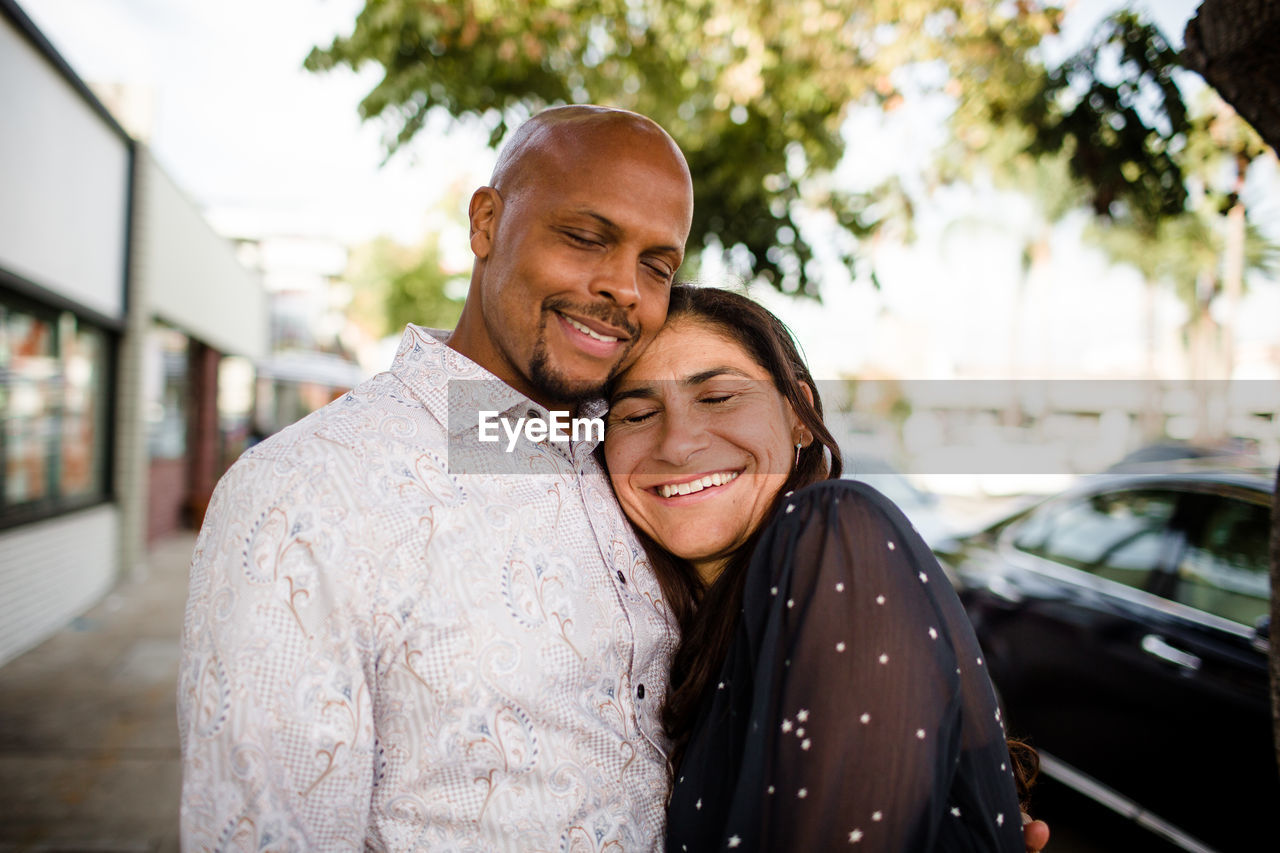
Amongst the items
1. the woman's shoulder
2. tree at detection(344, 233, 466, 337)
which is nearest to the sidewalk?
the woman's shoulder

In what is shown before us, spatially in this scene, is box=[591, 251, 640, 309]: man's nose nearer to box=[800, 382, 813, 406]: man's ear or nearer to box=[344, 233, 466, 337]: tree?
box=[800, 382, 813, 406]: man's ear

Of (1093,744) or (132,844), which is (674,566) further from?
(132,844)

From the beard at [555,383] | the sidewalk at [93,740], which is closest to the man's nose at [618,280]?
the beard at [555,383]

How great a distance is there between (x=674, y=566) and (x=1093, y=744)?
2856 millimetres

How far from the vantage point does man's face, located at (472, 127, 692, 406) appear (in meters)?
1.76

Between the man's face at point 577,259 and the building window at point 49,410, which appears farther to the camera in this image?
the building window at point 49,410

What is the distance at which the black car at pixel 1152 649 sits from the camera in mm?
3061

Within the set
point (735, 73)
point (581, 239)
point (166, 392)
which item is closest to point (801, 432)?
point (581, 239)

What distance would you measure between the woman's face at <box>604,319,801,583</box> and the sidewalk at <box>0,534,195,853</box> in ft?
11.0

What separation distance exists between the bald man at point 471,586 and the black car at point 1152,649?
2008 millimetres

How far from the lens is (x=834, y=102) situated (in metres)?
5.84

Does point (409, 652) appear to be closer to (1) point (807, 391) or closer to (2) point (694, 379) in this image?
(2) point (694, 379)

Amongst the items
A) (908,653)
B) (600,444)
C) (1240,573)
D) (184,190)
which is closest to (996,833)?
Result: (908,653)

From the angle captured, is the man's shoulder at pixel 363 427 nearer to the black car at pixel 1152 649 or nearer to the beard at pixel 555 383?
the beard at pixel 555 383
